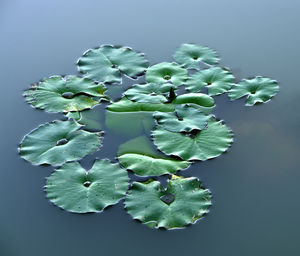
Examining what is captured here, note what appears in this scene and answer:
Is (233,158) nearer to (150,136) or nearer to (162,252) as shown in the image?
(150,136)

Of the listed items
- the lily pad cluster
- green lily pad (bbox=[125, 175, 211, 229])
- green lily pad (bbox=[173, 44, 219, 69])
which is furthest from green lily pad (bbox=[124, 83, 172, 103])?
green lily pad (bbox=[125, 175, 211, 229])

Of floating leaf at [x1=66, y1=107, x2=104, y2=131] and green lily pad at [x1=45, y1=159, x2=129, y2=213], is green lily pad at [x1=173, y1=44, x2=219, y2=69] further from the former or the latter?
green lily pad at [x1=45, y1=159, x2=129, y2=213]

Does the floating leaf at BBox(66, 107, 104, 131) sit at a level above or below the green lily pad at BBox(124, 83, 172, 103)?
below

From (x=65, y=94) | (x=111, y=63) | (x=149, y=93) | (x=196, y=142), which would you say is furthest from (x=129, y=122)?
(x=111, y=63)

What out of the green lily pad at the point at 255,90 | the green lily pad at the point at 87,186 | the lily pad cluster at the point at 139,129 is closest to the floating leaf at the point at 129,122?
the lily pad cluster at the point at 139,129

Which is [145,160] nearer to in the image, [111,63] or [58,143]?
[58,143]

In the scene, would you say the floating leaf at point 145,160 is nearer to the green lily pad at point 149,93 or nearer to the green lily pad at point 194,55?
the green lily pad at point 149,93

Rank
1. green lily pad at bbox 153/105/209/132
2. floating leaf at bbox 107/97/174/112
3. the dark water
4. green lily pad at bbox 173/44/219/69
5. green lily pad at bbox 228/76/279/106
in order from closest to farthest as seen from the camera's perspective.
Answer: the dark water, green lily pad at bbox 153/105/209/132, floating leaf at bbox 107/97/174/112, green lily pad at bbox 228/76/279/106, green lily pad at bbox 173/44/219/69
